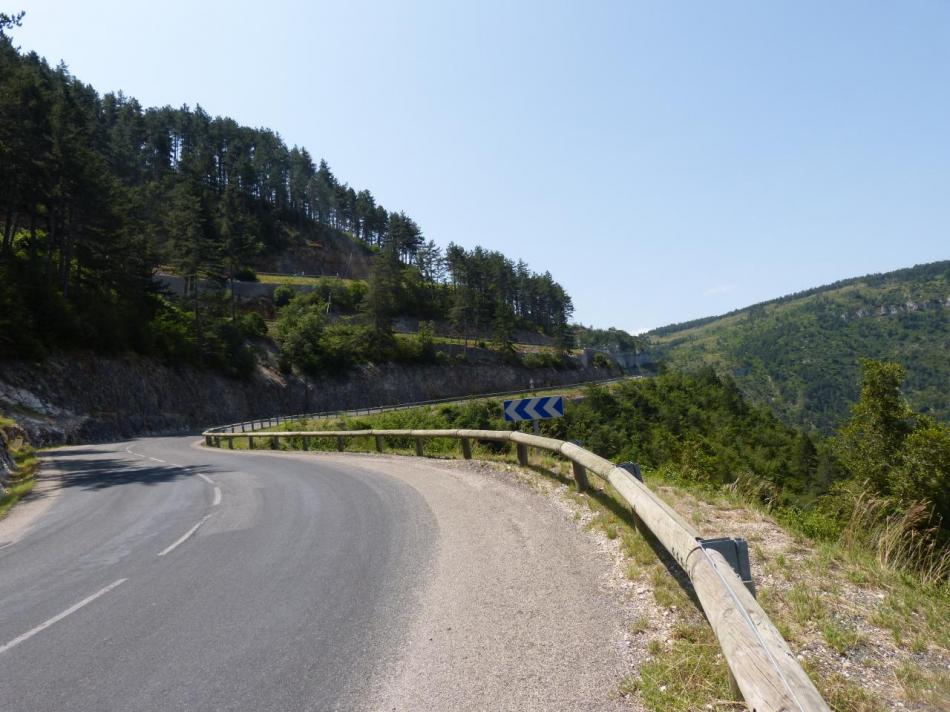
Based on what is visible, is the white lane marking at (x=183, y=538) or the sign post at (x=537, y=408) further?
the sign post at (x=537, y=408)

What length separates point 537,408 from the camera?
13.5 m

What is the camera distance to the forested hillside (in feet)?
128

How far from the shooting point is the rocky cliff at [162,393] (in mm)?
34031

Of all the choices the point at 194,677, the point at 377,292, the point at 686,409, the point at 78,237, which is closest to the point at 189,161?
the point at 377,292

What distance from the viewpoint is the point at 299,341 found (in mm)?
60094

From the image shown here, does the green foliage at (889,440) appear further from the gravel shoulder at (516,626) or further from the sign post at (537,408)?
the gravel shoulder at (516,626)

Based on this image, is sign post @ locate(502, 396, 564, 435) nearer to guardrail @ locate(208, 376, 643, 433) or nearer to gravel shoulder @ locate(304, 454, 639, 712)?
gravel shoulder @ locate(304, 454, 639, 712)

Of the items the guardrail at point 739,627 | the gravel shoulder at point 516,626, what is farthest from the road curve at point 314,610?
the guardrail at point 739,627

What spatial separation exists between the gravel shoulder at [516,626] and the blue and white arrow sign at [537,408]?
4919 millimetres

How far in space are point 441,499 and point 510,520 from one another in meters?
2.46

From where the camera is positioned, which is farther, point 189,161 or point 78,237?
point 189,161

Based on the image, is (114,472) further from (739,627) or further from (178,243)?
(178,243)

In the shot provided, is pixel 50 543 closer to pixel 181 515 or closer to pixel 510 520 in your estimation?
pixel 181 515

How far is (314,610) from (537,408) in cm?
876
